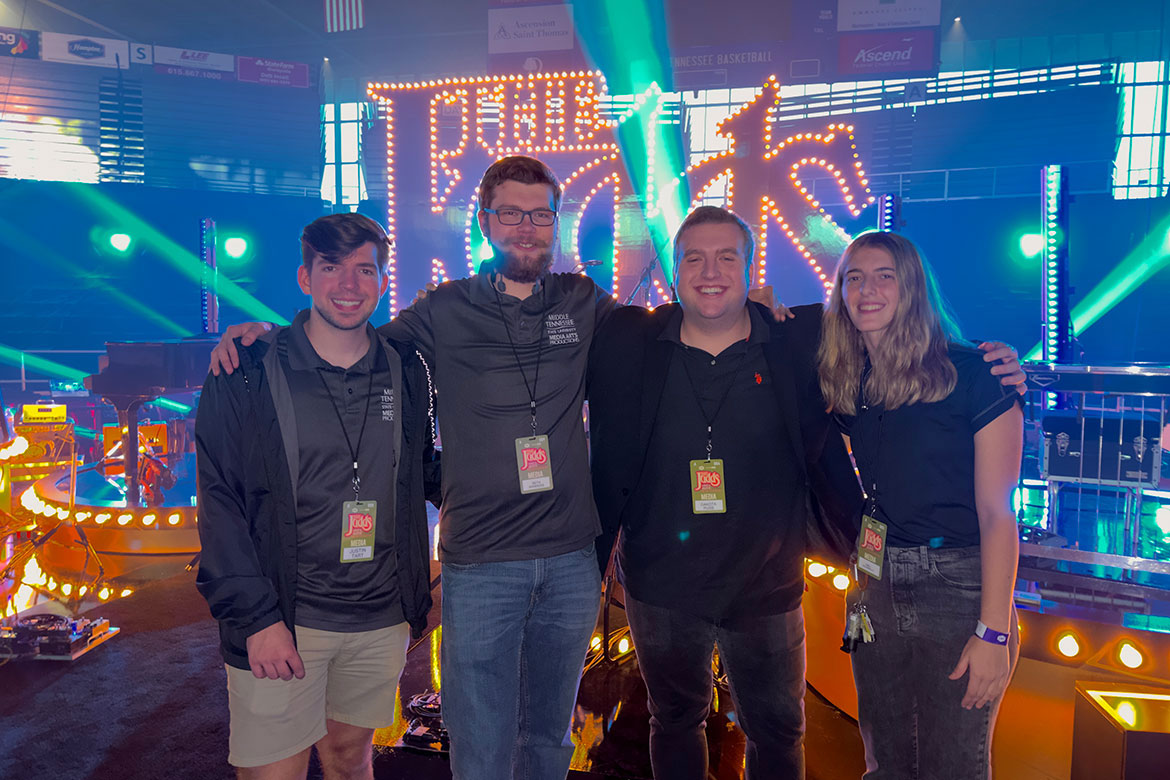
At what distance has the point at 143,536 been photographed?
21.9 ft

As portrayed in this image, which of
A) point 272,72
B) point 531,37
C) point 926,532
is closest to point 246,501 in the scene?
point 926,532

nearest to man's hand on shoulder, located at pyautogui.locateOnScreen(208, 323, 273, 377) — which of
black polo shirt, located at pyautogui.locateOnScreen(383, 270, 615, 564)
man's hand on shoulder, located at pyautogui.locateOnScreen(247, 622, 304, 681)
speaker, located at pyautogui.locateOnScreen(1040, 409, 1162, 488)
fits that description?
black polo shirt, located at pyautogui.locateOnScreen(383, 270, 615, 564)

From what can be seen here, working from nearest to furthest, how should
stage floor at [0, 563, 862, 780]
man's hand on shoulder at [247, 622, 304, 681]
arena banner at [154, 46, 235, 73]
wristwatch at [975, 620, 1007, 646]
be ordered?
wristwatch at [975, 620, 1007, 646] < man's hand on shoulder at [247, 622, 304, 681] < stage floor at [0, 563, 862, 780] < arena banner at [154, 46, 235, 73]

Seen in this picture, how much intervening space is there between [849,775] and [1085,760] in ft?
3.47

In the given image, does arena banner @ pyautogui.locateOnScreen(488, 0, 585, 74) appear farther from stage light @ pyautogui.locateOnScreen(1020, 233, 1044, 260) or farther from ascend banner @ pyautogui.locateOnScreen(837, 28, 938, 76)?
stage light @ pyautogui.locateOnScreen(1020, 233, 1044, 260)

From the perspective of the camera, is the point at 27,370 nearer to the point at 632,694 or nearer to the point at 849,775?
the point at 632,694

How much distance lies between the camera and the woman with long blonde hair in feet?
6.17

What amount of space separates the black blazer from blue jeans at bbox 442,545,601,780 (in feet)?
0.90

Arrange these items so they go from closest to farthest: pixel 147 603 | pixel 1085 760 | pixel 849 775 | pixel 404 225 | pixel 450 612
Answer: pixel 450 612, pixel 1085 760, pixel 849 775, pixel 147 603, pixel 404 225

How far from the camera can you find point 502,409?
7.20 feet

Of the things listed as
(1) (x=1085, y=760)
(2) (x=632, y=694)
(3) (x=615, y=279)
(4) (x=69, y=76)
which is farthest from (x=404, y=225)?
(4) (x=69, y=76)

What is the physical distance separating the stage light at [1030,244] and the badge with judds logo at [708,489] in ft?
48.3

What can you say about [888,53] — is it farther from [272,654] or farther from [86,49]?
[86,49]

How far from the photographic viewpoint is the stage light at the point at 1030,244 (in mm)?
13492
